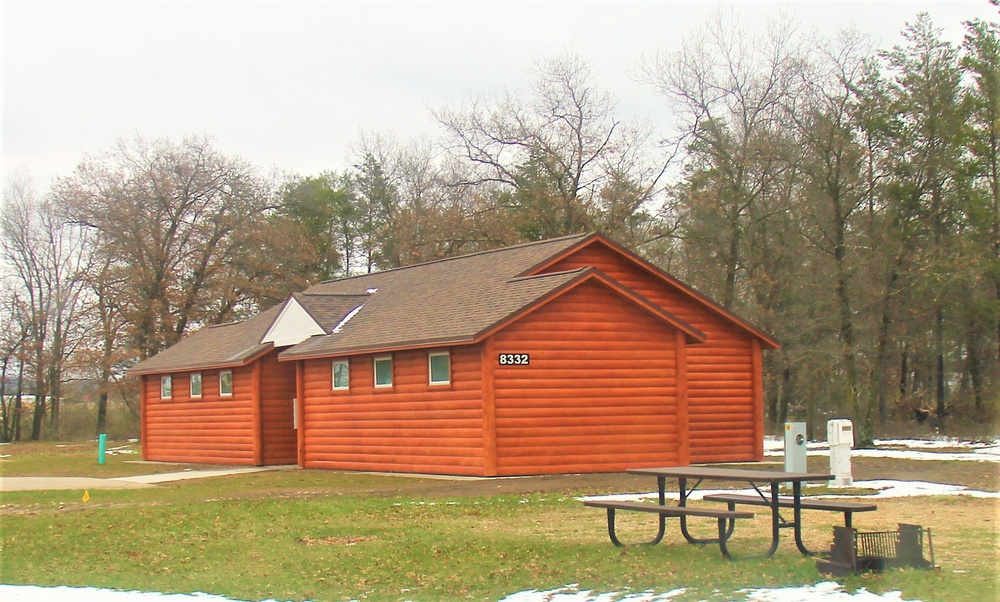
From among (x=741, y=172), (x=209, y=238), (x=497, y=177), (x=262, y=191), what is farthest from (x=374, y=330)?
(x=262, y=191)

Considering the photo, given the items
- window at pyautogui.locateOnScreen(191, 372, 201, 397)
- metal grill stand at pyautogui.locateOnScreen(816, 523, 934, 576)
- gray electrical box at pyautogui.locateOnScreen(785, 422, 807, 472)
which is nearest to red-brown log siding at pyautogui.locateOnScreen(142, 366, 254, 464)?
window at pyautogui.locateOnScreen(191, 372, 201, 397)

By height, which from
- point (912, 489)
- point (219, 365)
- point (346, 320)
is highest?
point (346, 320)

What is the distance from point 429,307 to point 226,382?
7.61m

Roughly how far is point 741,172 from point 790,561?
32384 millimetres

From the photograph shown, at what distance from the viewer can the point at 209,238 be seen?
51.9 meters

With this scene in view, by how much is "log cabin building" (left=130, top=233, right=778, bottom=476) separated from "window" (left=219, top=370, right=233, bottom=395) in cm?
5

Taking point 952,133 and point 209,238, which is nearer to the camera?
point 952,133

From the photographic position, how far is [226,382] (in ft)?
97.9

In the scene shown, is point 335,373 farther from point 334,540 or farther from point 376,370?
point 334,540

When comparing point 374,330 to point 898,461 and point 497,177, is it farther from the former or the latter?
point 497,177

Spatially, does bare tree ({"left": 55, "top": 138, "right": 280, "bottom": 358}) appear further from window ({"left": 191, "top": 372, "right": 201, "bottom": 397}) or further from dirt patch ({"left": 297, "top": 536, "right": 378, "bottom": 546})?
dirt patch ({"left": 297, "top": 536, "right": 378, "bottom": 546})

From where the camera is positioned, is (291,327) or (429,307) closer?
(429,307)

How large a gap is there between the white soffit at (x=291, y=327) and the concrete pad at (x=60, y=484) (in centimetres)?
559

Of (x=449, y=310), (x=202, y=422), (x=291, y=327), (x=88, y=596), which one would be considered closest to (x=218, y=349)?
(x=202, y=422)
